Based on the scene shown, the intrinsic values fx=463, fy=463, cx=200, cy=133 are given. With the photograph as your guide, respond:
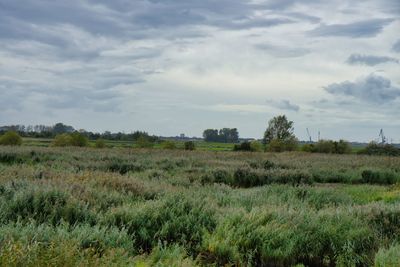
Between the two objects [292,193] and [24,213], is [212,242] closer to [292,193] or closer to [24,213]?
[24,213]

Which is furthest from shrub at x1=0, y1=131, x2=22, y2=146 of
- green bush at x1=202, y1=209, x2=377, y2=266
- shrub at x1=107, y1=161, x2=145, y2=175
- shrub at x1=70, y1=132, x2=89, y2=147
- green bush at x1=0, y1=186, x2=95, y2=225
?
green bush at x1=202, y1=209, x2=377, y2=266

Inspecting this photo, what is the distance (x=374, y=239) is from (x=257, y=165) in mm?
15860

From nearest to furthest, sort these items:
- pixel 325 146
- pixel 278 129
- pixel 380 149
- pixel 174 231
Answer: pixel 174 231 → pixel 380 149 → pixel 325 146 → pixel 278 129

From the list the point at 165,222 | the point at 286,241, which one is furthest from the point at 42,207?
the point at 286,241

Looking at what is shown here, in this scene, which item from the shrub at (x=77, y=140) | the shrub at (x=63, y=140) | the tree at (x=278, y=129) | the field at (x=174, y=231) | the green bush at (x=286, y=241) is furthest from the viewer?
the tree at (x=278, y=129)

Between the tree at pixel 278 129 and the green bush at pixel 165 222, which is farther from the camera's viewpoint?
the tree at pixel 278 129

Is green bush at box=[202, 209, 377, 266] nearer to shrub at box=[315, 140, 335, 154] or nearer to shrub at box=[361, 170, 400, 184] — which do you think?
shrub at box=[361, 170, 400, 184]

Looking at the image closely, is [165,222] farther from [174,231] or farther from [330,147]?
[330,147]

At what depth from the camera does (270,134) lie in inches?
3519

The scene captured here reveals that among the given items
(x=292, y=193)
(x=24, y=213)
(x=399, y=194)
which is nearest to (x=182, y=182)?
(x=292, y=193)

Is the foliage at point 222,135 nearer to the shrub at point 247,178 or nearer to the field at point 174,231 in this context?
the shrub at point 247,178

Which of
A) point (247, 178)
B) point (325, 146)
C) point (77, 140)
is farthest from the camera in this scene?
point (325, 146)

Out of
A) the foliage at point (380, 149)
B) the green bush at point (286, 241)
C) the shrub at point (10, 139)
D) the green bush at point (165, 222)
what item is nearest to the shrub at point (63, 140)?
the shrub at point (10, 139)

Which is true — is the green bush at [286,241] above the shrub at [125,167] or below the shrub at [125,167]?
below
